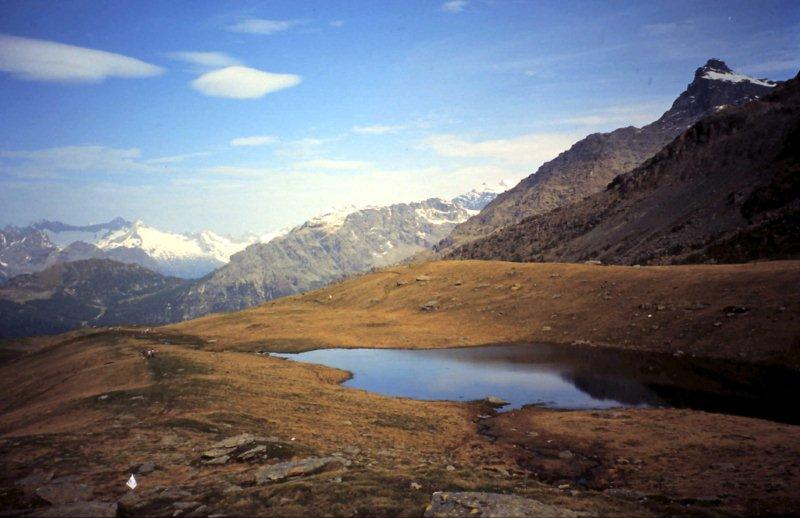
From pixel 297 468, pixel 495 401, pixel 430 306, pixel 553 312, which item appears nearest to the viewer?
pixel 297 468

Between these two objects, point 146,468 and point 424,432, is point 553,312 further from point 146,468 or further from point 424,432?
point 146,468

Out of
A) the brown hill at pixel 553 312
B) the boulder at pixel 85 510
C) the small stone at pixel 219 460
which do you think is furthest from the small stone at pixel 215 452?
the brown hill at pixel 553 312

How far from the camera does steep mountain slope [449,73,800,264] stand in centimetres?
9244

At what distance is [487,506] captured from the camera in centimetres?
1580

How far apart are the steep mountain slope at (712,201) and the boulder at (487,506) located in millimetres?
83675

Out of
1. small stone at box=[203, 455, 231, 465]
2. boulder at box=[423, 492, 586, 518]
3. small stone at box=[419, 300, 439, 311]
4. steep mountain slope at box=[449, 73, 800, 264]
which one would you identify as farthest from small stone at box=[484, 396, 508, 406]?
steep mountain slope at box=[449, 73, 800, 264]

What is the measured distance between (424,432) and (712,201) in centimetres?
12513

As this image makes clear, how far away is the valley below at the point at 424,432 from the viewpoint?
1727 cm

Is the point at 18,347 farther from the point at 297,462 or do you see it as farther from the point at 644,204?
the point at 644,204

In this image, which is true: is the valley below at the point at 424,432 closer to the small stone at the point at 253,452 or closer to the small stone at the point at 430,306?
the small stone at the point at 253,452

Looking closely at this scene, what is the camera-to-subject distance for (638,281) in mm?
61625

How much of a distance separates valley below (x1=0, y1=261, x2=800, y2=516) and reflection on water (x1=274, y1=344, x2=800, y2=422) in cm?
100

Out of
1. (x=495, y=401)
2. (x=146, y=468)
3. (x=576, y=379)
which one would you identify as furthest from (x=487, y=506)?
(x=576, y=379)

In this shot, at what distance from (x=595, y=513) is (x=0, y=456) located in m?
25.9
